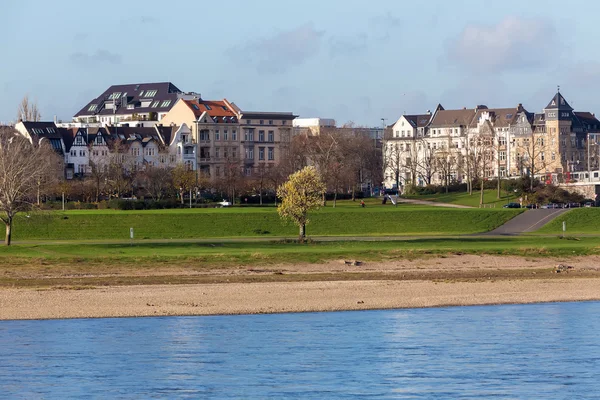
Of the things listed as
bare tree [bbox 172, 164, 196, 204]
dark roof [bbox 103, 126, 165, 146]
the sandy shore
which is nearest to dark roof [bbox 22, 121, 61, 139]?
dark roof [bbox 103, 126, 165, 146]

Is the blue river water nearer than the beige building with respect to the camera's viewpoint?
Yes

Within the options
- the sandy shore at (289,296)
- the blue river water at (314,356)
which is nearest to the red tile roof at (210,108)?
the sandy shore at (289,296)

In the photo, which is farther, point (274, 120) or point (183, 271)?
point (274, 120)

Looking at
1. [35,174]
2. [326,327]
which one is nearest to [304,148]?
[35,174]

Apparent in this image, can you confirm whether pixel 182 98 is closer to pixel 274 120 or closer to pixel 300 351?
pixel 274 120

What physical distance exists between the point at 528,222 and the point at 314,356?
223 ft

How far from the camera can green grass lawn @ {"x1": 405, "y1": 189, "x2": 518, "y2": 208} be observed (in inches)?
5374

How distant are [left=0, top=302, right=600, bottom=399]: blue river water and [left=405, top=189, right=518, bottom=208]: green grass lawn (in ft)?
288

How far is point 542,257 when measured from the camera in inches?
2726

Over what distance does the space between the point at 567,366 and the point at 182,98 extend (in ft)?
524

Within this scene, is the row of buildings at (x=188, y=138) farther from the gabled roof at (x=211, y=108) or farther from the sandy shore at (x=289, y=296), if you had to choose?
the sandy shore at (x=289, y=296)

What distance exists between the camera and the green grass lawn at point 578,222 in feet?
323

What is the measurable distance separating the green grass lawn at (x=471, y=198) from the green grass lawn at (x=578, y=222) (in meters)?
24.0

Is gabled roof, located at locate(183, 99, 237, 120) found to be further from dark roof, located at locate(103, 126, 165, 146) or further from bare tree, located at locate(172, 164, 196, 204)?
bare tree, located at locate(172, 164, 196, 204)
